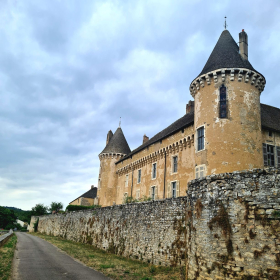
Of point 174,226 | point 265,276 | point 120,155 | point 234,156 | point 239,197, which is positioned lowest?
point 265,276

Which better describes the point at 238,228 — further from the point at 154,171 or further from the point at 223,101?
the point at 154,171

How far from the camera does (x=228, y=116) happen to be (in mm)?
18422

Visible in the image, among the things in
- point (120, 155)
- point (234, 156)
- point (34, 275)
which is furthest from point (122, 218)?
point (120, 155)

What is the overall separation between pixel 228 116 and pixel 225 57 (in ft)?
16.1

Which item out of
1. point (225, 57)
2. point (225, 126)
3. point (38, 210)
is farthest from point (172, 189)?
point (38, 210)

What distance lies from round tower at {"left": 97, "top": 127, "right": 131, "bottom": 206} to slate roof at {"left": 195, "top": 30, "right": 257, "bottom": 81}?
897 inches

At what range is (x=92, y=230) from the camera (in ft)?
69.5

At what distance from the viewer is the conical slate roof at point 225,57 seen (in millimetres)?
19391

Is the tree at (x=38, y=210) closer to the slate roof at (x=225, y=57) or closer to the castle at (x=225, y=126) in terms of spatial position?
the castle at (x=225, y=126)

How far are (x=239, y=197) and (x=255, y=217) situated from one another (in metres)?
0.66

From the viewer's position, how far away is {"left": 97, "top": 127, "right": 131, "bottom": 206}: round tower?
127ft

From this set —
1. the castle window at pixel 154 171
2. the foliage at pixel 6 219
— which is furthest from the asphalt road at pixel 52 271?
the foliage at pixel 6 219

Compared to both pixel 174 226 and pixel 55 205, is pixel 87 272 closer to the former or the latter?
pixel 174 226

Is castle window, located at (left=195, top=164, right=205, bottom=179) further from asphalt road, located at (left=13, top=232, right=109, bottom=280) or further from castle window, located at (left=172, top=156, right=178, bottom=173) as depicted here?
asphalt road, located at (left=13, top=232, right=109, bottom=280)
